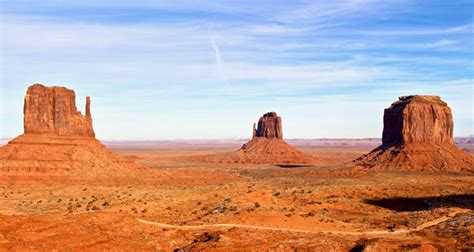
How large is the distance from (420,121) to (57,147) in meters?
66.8

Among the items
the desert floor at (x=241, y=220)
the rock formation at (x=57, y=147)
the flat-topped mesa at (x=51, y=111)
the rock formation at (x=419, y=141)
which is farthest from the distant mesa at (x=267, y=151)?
the desert floor at (x=241, y=220)

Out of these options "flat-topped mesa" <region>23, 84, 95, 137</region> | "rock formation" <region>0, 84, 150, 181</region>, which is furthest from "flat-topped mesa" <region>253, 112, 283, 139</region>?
"flat-topped mesa" <region>23, 84, 95, 137</region>

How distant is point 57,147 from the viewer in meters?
73.3

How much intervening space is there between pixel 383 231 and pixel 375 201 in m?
19.2

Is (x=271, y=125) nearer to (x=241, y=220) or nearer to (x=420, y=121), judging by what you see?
(x=420, y=121)

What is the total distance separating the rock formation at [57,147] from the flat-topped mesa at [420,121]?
5201 centimetres

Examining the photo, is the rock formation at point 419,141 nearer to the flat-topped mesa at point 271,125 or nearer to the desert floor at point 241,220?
the desert floor at point 241,220

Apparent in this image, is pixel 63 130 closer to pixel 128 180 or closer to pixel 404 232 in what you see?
pixel 128 180

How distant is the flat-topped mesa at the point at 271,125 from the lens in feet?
529

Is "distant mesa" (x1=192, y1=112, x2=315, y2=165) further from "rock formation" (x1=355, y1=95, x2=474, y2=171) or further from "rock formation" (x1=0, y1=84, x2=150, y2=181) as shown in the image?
"rock formation" (x1=0, y1=84, x2=150, y2=181)

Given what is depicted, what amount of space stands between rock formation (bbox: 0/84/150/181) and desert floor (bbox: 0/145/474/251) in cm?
598

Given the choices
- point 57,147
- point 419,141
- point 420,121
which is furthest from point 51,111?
point 419,141

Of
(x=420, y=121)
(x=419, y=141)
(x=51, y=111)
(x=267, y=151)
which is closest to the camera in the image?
(x=51, y=111)

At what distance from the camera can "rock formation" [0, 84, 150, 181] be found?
6850 centimetres
